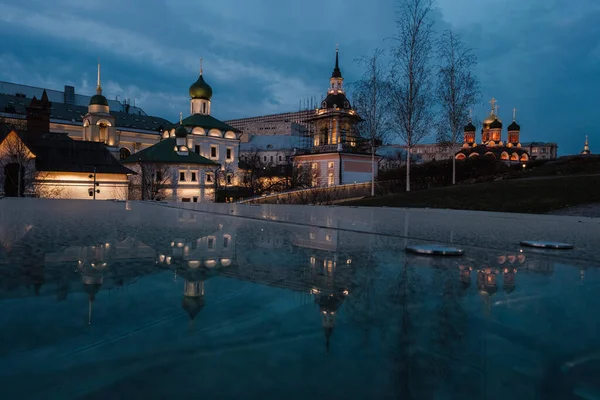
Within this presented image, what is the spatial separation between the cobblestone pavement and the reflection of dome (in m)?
14.1

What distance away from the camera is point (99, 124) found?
196 feet

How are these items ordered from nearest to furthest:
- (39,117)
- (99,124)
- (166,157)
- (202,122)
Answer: (166,157) → (202,122) → (39,117) → (99,124)

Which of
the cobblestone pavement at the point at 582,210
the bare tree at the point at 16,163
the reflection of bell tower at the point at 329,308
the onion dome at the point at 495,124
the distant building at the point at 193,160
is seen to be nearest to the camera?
the reflection of bell tower at the point at 329,308

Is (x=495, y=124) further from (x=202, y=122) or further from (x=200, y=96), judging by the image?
(x=202, y=122)

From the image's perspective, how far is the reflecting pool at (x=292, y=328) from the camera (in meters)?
1.18

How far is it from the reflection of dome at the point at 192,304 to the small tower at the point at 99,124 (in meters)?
63.2

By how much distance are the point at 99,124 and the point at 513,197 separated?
189 feet

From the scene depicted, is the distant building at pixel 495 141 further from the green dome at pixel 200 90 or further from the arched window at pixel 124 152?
the arched window at pixel 124 152

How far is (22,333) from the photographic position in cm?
151

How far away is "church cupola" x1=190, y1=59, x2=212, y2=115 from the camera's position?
56594mm

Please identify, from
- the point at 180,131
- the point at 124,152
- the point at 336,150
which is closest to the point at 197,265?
the point at 336,150

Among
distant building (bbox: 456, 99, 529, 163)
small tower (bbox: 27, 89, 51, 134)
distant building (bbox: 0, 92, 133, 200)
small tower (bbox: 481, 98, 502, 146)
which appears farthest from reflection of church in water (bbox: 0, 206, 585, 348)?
small tower (bbox: 481, 98, 502, 146)

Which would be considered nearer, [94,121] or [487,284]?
[487,284]

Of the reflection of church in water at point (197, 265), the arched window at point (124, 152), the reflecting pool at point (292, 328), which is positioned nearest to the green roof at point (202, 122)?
the arched window at point (124, 152)
